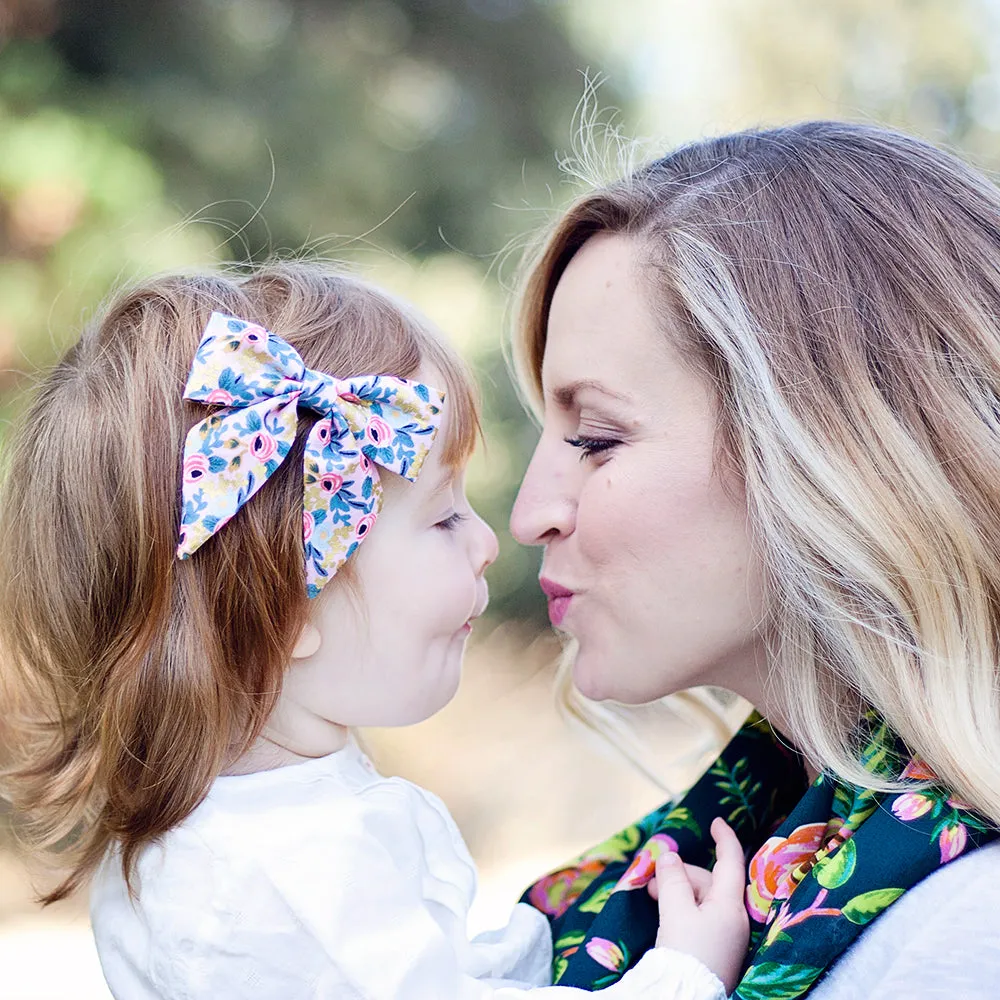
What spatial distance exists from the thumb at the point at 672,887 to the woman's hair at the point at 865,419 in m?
0.30

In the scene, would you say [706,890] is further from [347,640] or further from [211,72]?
[211,72]

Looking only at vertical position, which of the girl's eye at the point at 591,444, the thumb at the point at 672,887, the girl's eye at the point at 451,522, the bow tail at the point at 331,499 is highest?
the girl's eye at the point at 591,444

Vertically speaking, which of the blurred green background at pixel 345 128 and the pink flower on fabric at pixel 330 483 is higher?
the blurred green background at pixel 345 128

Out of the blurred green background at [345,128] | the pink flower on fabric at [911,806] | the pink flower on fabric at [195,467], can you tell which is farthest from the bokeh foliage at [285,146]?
the pink flower on fabric at [911,806]

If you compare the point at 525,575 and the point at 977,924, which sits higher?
the point at 977,924

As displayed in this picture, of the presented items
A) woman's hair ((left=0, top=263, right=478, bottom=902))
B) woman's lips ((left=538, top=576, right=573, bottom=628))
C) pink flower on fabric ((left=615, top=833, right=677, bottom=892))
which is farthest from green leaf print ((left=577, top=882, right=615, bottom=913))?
woman's hair ((left=0, top=263, right=478, bottom=902))

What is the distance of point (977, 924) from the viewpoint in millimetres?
1295

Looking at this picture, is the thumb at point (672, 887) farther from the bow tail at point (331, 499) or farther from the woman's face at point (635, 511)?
the bow tail at point (331, 499)

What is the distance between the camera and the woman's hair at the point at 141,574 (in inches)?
61.6

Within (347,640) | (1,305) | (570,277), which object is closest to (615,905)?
(347,640)

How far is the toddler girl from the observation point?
1.46 meters

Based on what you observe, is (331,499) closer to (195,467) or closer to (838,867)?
(195,467)

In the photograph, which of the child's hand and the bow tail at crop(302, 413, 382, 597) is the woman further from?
the bow tail at crop(302, 413, 382, 597)

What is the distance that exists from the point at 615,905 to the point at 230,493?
912 mm
